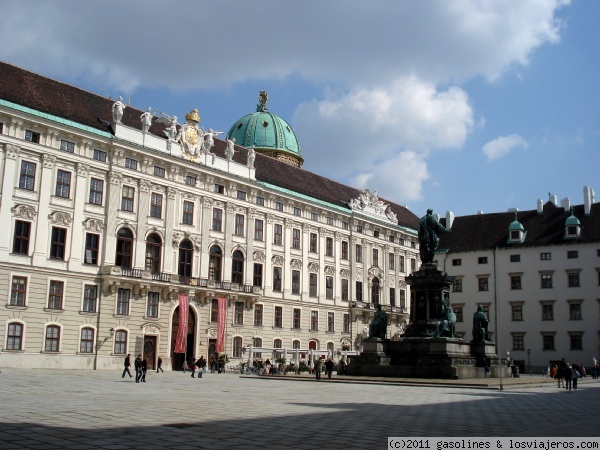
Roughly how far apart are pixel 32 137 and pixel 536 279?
51.2 meters

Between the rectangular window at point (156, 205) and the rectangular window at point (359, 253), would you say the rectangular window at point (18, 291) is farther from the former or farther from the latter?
the rectangular window at point (359, 253)

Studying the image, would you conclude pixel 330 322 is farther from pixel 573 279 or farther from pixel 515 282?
pixel 573 279

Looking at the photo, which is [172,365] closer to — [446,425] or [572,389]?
[572,389]

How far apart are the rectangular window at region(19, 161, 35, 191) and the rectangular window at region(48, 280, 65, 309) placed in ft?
21.2

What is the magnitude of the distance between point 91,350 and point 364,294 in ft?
106

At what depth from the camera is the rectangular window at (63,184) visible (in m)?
44.9

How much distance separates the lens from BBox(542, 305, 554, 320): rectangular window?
67688mm

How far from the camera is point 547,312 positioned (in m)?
68.1

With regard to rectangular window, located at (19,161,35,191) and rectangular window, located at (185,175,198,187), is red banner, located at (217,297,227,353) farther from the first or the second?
rectangular window, located at (19,161,35,191)

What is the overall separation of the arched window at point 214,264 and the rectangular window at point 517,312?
33.6 m

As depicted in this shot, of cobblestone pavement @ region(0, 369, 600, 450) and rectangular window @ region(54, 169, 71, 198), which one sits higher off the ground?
rectangular window @ region(54, 169, 71, 198)

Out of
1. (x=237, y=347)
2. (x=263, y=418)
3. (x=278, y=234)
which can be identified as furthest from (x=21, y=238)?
(x=263, y=418)

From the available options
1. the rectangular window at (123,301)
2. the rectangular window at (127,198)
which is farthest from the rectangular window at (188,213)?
the rectangular window at (123,301)

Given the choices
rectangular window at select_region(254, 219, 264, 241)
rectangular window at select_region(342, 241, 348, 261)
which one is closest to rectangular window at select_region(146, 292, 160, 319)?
rectangular window at select_region(254, 219, 264, 241)
